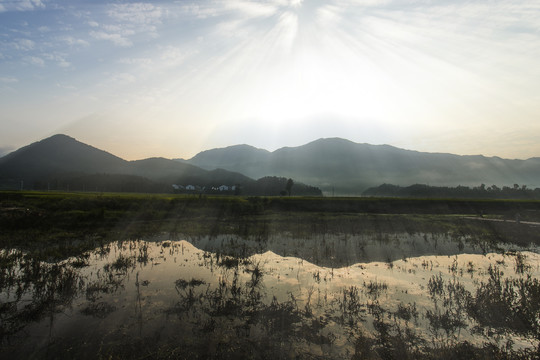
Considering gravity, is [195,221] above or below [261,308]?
below

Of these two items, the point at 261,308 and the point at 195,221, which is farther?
the point at 195,221

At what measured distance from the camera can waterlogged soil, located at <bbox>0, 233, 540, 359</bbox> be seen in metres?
8.34

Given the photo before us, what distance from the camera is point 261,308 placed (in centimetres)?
1109

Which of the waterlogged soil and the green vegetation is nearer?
the waterlogged soil

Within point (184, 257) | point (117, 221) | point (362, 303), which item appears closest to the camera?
point (362, 303)

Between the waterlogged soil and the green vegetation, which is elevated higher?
the waterlogged soil

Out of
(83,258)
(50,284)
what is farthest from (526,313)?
(83,258)

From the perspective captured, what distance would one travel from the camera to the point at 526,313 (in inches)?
431

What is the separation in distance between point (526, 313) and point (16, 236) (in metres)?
36.6

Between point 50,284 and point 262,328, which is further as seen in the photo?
point 50,284

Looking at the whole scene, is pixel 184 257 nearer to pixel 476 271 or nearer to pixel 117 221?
pixel 476 271

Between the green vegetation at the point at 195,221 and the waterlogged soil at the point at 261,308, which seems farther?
the green vegetation at the point at 195,221

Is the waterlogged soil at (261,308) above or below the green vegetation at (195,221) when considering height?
above

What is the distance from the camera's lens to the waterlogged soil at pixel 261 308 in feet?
27.4
